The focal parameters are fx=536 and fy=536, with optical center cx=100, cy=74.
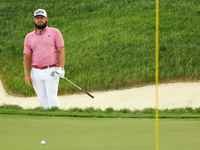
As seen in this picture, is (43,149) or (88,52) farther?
(88,52)

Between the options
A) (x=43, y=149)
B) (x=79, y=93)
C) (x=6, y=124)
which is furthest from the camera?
(x=79, y=93)

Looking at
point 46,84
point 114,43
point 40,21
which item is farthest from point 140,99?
point 40,21

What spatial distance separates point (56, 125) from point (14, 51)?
16.9m

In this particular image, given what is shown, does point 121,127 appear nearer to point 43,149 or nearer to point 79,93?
point 43,149

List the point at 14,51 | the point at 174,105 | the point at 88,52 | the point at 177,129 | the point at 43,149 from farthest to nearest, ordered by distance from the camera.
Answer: the point at 14,51, the point at 88,52, the point at 174,105, the point at 177,129, the point at 43,149

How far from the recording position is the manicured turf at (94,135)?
16.6ft

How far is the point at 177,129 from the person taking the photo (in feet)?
21.7

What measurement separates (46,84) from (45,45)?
2.55 ft

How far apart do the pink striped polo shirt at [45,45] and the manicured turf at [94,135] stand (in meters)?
2.63

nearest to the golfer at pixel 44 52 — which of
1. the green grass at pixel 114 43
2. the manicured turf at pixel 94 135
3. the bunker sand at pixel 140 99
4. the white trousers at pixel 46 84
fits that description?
the white trousers at pixel 46 84

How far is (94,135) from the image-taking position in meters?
5.88

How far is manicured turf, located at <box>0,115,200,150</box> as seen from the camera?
5059 millimetres

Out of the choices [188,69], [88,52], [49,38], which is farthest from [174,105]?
[49,38]

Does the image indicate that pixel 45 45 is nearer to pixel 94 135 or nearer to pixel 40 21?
pixel 40 21
